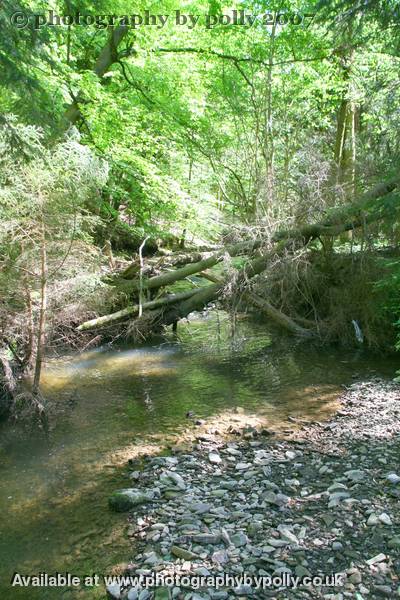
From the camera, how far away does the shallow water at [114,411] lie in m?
5.09

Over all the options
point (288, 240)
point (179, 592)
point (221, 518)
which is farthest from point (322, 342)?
point (179, 592)

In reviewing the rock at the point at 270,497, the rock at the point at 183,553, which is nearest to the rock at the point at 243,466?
the rock at the point at 270,497

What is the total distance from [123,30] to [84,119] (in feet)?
11.4

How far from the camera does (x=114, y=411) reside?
28.7 feet

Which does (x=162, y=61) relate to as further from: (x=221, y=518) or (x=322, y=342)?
(x=221, y=518)

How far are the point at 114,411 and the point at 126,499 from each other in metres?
3.21

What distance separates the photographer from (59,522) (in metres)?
5.49

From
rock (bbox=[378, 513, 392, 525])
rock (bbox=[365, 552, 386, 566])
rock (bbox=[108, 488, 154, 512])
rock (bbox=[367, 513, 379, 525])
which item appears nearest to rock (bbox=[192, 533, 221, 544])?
rock (bbox=[108, 488, 154, 512])

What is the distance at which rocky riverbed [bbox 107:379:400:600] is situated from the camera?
13.8ft

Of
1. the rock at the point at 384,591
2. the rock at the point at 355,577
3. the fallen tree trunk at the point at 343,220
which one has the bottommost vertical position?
the rock at the point at 355,577

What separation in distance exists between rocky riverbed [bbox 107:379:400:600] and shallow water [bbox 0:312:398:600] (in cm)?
42

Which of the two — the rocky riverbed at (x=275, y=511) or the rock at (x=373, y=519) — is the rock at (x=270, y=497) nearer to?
the rocky riverbed at (x=275, y=511)

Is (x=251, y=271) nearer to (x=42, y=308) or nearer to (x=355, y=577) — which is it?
(x=42, y=308)

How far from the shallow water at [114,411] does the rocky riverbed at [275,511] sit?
1.39 feet
